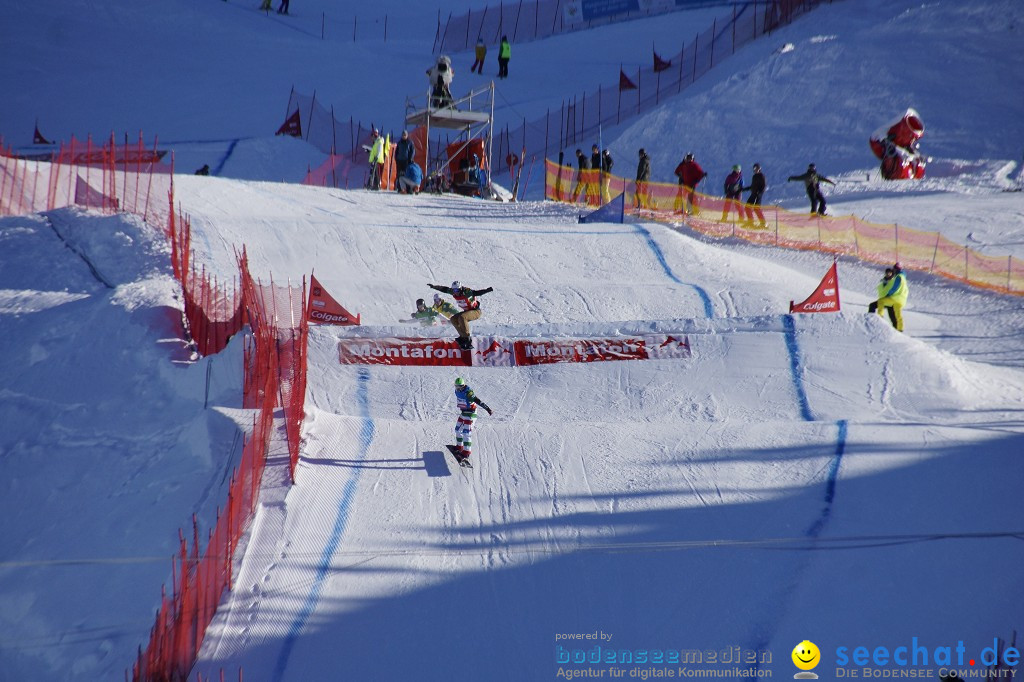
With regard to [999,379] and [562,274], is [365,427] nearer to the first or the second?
[562,274]

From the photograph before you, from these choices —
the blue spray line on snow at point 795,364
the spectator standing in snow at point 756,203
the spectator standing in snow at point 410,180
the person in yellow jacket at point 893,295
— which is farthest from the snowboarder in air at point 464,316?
the spectator standing in snow at point 410,180

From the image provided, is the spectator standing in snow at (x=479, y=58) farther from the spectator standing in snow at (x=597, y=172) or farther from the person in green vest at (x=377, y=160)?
the spectator standing in snow at (x=597, y=172)

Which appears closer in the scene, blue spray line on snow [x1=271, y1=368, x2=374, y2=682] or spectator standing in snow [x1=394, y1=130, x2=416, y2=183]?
blue spray line on snow [x1=271, y1=368, x2=374, y2=682]

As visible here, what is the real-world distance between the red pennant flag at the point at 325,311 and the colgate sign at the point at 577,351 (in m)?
2.42

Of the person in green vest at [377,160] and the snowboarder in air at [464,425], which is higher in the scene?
the person in green vest at [377,160]

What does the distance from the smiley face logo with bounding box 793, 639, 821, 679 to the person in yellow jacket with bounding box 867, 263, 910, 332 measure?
7.86 metres

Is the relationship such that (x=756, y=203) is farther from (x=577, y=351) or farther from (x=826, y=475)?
(x=826, y=475)

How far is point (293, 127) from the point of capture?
2869 centimetres

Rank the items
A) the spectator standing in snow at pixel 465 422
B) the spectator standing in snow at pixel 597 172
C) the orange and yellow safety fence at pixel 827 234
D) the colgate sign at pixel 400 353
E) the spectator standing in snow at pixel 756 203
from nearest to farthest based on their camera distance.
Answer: the spectator standing in snow at pixel 465 422
the colgate sign at pixel 400 353
the orange and yellow safety fence at pixel 827 234
the spectator standing in snow at pixel 756 203
the spectator standing in snow at pixel 597 172

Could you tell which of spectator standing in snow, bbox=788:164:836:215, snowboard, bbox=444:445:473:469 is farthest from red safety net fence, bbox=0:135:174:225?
spectator standing in snow, bbox=788:164:836:215

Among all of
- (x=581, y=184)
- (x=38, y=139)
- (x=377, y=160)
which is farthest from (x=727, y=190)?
(x=38, y=139)

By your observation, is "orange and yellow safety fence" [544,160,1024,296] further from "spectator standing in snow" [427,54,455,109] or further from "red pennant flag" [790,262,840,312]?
"red pennant flag" [790,262,840,312]

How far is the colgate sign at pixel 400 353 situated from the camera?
12.9 metres

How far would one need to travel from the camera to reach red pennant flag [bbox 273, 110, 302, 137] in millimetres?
28656
